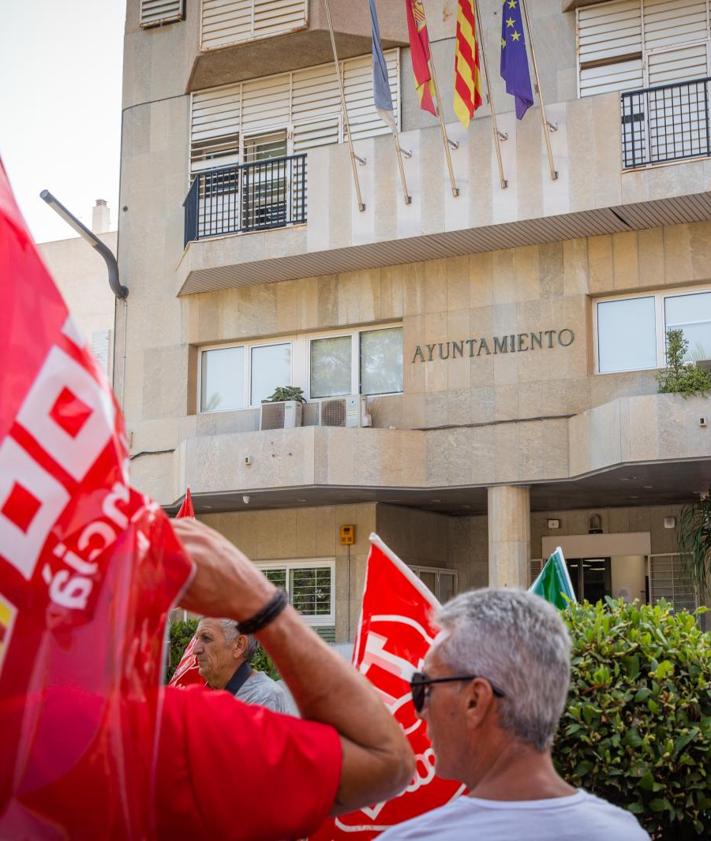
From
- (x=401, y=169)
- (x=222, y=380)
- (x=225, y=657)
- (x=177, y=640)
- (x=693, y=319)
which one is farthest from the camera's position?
(x=222, y=380)

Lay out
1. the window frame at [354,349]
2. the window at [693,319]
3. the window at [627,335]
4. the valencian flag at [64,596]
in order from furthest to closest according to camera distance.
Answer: the window frame at [354,349], the window at [627,335], the window at [693,319], the valencian flag at [64,596]

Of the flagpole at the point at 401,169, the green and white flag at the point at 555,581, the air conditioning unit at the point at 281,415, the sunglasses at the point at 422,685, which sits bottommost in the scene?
the sunglasses at the point at 422,685

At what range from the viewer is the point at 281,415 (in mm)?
19344

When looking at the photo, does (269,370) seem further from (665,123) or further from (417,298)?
(665,123)

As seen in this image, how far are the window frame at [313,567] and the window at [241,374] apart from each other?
271 cm

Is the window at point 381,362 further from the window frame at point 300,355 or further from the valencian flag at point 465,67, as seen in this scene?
the valencian flag at point 465,67

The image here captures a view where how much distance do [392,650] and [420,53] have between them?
44.6 ft

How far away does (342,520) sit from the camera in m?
20.1

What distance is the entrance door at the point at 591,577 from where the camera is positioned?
19594 millimetres

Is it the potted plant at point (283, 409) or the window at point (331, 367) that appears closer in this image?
the potted plant at point (283, 409)

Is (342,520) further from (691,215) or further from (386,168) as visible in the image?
(691,215)

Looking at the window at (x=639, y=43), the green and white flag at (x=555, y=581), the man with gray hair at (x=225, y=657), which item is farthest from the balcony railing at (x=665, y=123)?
the man with gray hair at (x=225, y=657)

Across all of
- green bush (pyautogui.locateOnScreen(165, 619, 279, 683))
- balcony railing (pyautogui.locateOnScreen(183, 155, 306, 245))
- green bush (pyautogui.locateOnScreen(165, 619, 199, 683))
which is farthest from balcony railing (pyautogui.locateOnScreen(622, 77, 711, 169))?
green bush (pyautogui.locateOnScreen(165, 619, 199, 683))

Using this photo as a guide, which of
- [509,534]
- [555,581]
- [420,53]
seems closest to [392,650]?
[555,581]
